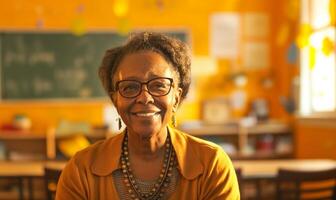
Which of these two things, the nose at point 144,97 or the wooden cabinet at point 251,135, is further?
the wooden cabinet at point 251,135

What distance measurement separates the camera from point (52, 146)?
4766 mm

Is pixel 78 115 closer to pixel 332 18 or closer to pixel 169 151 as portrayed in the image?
pixel 332 18

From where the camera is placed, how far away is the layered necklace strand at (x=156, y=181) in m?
1.31

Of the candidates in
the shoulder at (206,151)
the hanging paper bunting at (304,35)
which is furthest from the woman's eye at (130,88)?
the hanging paper bunting at (304,35)

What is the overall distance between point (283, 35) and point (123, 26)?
75.8 inches

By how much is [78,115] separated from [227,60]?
1968mm

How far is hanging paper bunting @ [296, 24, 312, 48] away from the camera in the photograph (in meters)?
4.37

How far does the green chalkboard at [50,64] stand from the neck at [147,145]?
3.90 m

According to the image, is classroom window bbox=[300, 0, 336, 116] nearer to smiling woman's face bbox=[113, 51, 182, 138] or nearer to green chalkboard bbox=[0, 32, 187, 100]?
green chalkboard bbox=[0, 32, 187, 100]

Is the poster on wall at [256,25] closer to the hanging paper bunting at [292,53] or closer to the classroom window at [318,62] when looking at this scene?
the hanging paper bunting at [292,53]

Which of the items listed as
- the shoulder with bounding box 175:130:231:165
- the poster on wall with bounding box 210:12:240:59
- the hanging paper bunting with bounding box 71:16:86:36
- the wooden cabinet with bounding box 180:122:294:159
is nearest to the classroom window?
the wooden cabinet with bounding box 180:122:294:159

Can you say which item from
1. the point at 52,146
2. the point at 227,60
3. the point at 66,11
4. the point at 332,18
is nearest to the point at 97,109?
the point at 52,146

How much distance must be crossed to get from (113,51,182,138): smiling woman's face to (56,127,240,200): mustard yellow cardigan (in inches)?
4.8

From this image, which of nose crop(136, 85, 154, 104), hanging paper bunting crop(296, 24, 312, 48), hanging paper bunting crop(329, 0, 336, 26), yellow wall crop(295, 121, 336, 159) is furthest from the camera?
hanging paper bunting crop(296, 24, 312, 48)
